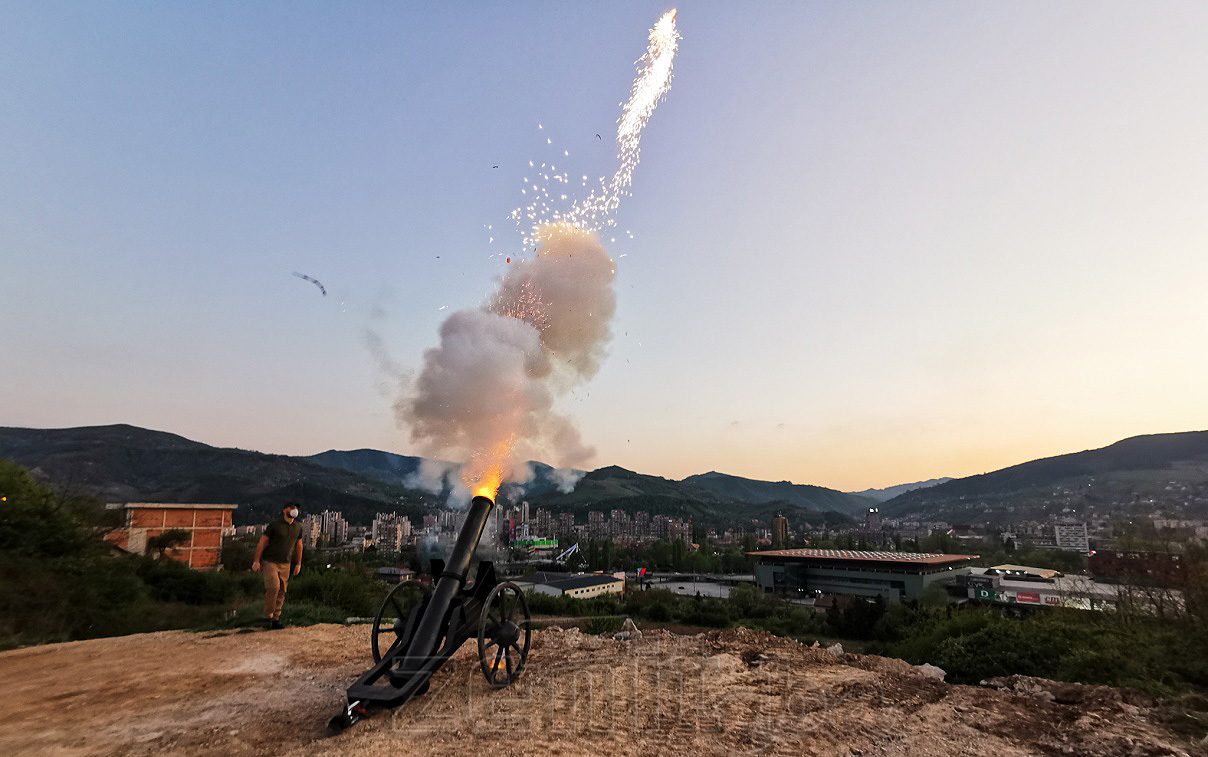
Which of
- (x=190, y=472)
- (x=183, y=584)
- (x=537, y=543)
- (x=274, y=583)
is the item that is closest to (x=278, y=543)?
(x=274, y=583)

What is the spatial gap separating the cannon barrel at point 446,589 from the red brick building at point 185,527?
23781 mm

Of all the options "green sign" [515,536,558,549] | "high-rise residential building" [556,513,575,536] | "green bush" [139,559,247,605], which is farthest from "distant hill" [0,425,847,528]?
"green bush" [139,559,247,605]

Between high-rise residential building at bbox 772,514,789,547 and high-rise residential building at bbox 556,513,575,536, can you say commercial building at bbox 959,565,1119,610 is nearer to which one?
high-rise residential building at bbox 772,514,789,547

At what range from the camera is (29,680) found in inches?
279

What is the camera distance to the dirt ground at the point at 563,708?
17.1 ft

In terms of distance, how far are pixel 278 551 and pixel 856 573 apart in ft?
276

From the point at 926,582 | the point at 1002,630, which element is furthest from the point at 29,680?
the point at 926,582

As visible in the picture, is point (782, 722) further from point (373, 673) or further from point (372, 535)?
point (372, 535)

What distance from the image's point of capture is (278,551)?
388 inches

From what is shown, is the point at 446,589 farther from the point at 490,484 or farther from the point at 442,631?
the point at 490,484

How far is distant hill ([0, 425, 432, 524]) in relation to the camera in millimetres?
116562

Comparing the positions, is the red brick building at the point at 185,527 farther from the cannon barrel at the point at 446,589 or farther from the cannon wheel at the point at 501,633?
the cannon barrel at the point at 446,589

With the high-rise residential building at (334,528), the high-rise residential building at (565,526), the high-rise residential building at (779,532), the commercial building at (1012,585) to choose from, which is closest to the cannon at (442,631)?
the commercial building at (1012,585)

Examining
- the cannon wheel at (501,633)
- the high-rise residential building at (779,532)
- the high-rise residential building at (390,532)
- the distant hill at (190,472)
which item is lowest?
the high-rise residential building at (779,532)
